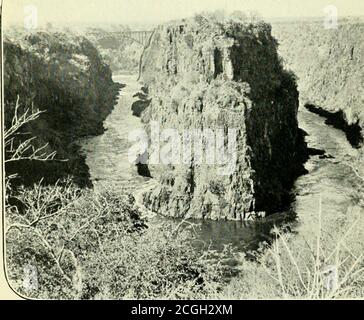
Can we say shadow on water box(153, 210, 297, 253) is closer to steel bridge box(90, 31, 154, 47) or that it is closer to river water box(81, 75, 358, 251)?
river water box(81, 75, 358, 251)

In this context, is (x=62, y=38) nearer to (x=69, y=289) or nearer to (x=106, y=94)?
(x=106, y=94)

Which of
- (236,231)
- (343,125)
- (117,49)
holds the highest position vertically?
(117,49)

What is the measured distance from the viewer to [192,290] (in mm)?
6238

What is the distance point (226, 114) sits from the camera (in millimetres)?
6363

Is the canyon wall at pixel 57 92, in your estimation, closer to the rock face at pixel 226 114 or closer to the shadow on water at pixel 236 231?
the rock face at pixel 226 114

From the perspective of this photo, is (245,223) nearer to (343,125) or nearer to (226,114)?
(226,114)

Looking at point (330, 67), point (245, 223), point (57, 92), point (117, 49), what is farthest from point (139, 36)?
point (245, 223)

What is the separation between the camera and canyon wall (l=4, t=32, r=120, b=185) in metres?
6.33

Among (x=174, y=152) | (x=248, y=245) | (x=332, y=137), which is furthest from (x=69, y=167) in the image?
(x=332, y=137)

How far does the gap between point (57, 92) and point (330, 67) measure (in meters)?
3.21

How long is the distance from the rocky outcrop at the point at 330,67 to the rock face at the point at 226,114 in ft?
0.55

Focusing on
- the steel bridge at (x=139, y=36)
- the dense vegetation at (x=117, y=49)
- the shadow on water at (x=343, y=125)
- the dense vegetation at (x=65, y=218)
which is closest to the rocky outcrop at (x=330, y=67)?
the shadow on water at (x=343, y=125)

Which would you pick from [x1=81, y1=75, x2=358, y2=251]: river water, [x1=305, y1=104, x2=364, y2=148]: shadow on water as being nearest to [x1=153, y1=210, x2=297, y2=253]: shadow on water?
A: [x1=81, y1=75, x2=358, y2=251]: river water
